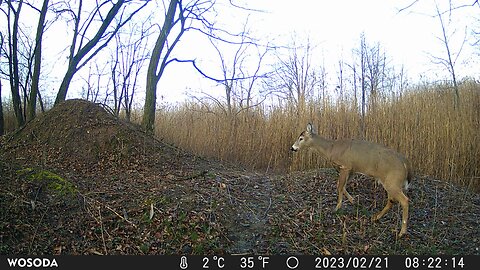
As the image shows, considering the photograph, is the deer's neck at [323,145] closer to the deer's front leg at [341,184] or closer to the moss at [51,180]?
the deer's front leg at [341,184]

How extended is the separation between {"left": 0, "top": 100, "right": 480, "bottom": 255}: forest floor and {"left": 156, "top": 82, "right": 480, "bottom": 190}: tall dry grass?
895 mm

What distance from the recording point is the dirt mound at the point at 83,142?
7.93m

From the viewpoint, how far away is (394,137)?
8641 mm

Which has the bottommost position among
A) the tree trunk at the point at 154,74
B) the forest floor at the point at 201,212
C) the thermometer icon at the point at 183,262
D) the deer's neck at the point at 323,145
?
the thermometer icon at the point at 183,262

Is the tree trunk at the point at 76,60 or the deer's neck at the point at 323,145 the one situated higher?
the tree trunk at the point at 76,60

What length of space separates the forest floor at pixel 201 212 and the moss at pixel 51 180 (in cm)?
1

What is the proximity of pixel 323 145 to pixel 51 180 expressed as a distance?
162 inches

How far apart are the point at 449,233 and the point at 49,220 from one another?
4.95 m

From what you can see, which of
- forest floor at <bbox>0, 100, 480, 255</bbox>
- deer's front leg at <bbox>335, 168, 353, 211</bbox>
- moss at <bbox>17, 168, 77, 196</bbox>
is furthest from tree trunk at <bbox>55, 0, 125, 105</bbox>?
deer's front leg at <bbox>335, 168, 353, 211</bbox>

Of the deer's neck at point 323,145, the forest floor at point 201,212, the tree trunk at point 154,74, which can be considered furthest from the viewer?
the tree trunk at point 154,74

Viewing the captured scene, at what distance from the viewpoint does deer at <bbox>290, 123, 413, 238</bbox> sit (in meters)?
5.40

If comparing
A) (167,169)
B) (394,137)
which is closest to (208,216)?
(167,169)

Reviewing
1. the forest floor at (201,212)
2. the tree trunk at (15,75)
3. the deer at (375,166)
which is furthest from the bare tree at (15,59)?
the deer at (375,166)

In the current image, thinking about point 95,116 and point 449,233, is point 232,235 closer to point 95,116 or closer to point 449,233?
point 449,233
